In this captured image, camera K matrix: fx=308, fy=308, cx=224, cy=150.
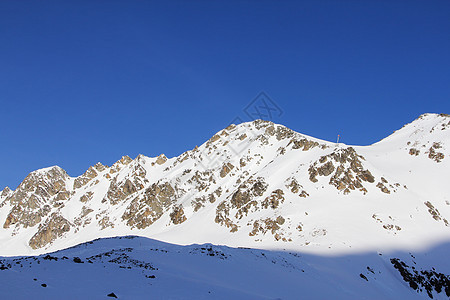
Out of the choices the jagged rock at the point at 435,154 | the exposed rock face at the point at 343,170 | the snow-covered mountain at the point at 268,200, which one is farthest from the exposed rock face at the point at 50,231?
the jagged rock at the point at 435,154

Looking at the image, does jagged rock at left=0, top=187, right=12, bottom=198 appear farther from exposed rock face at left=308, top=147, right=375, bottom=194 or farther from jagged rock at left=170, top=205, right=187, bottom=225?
exposed rock face at left=308, top=147, right=375, bottom=194

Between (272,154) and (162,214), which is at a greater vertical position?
(272,154)

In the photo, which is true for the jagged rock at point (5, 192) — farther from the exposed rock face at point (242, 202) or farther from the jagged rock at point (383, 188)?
the jagged rock at point (383, 188)

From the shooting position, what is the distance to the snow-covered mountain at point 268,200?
5544 cm

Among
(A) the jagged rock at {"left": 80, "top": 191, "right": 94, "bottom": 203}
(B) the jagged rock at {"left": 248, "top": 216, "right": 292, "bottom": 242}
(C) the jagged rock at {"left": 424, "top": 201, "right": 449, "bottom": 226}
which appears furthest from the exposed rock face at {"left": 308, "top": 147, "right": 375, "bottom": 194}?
(A) the jagged rock at {"left": 80, "top": 191, "right": 94, "bottom": 203}

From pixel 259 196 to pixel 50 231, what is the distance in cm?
7932

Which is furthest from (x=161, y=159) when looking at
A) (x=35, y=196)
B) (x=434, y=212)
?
(x=434, y=212)

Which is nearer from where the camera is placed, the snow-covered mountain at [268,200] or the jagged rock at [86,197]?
the snow-covered mountain at [268,200]

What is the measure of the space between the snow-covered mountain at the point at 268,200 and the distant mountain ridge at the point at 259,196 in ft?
1.11

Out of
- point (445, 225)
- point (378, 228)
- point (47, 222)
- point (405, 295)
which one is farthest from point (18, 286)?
point (47, 222)

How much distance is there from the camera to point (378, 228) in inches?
2226

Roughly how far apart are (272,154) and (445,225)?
52487mm

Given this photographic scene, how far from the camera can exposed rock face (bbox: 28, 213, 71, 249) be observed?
106 m

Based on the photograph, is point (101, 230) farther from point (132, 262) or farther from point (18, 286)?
point (18, 286)
